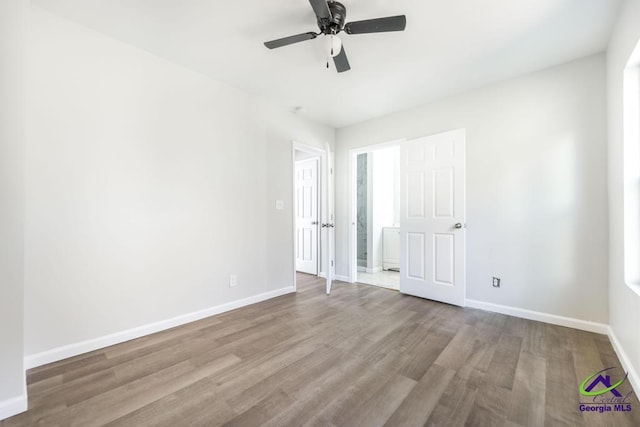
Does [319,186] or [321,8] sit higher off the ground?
[321,8]

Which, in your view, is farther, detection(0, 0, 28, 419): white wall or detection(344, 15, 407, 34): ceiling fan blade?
detection(344, 15, 407, 34): ceiling fan blade

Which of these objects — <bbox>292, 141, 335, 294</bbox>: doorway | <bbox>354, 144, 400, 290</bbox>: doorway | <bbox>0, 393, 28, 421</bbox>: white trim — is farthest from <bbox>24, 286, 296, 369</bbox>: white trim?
<bbox>354, 144, 400, 290</bbox>: doorway

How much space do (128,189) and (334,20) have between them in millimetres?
2159

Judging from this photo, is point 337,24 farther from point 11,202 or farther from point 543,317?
point 543,317

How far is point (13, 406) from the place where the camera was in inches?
55.7

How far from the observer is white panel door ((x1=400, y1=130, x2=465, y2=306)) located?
3.16 meters

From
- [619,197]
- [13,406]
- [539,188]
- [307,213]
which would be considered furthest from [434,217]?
[13,406]

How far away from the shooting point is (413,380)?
5.67 ft

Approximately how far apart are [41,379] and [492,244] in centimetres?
405

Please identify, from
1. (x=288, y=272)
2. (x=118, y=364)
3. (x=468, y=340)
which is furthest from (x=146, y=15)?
(x=468, y=340)

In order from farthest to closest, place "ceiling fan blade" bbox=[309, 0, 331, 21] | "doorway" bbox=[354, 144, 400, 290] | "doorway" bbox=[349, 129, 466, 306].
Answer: "doorway" bbox=[354, 144, 400, 290] → "doorway" bbox=[349, 129, 466, 306] → "ceiling fan blade" bbox=[309, 0, 331, 21]

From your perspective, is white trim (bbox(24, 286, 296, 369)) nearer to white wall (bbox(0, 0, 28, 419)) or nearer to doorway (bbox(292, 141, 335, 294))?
white wall (bbox(0, 0, 28, 419))

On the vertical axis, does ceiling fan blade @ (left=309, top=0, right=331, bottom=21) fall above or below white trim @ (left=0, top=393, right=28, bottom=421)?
above

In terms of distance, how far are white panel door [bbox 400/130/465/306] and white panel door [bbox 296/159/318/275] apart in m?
1.64
